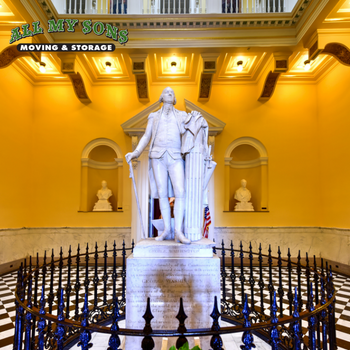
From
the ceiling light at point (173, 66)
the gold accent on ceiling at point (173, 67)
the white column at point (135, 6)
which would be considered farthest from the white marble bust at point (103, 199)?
the white column at point (135, 6)

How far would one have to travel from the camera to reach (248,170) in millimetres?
9195

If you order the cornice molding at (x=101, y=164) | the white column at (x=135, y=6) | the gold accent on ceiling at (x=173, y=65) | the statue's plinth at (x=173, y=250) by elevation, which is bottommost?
the statue's plinth at (x=173, y=250)

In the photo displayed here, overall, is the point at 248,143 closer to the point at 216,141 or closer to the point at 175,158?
the point at 216,141

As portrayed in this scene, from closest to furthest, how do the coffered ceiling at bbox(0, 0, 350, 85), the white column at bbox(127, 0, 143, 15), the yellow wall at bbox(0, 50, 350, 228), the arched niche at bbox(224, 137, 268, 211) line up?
the coffered ceiling at bbox(0, 0, 350, 85) → the white column at bbox(127, 0, 143, 15) → the yellow wall at bbox(0, 50, 350, 228) → the arched niche at bbox(224, 137, 268, 211)

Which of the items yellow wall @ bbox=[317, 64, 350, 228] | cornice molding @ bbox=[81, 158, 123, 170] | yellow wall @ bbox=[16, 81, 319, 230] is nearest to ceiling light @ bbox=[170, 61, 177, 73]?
yellow wall @ bbox=[16, 81, 319, 230]

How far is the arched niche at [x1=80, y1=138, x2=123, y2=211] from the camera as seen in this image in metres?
8.53

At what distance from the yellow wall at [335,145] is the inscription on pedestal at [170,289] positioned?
237 inches

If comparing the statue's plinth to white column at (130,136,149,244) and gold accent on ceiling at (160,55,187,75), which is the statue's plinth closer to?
white column at (130,136,149,244)

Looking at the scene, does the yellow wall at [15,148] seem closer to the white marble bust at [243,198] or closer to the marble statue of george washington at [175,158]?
the marble statue of george washington at [175,158]

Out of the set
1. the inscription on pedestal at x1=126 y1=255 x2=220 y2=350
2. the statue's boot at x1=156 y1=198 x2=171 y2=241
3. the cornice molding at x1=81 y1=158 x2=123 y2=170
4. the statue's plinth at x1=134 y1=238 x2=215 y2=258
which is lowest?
the inscription on pedestal at x1=126 y1=255 x2=220 y2=350

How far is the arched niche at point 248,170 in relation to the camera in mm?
8500

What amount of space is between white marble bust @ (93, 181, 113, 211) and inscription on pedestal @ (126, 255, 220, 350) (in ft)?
20.6

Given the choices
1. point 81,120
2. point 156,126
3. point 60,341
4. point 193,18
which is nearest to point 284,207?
point 193,18

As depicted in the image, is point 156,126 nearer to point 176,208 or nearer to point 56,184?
point 176,208
